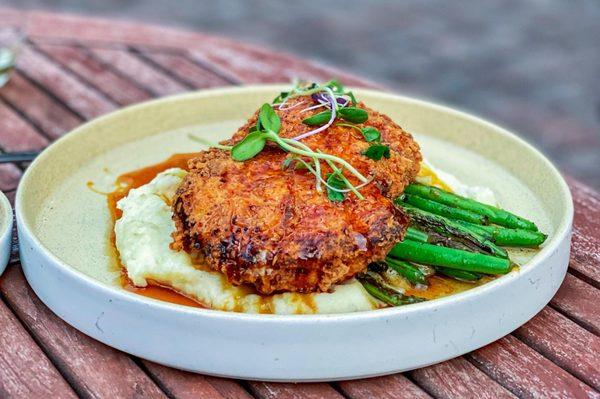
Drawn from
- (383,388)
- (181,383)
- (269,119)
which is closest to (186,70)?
(269,119)

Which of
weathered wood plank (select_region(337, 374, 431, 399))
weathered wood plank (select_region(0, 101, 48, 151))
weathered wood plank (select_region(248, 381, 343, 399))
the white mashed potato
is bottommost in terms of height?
weathered wood plank (select_region(0, 101, 48, 151))

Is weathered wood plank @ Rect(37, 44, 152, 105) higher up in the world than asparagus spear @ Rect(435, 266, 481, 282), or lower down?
lower down

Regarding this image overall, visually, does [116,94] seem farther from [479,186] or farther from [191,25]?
[191,25]

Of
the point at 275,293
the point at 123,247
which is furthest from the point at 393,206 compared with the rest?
the point at 123,247

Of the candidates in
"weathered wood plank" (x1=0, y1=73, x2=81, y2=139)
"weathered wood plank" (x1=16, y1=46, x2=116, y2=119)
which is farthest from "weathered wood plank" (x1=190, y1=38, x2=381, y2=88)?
"weathered wood plank" (x1=0, y1=73, x2=81, y2=139)

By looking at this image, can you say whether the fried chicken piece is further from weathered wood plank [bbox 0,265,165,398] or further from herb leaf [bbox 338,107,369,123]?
weathered wood plank [bbox 0,265,165,398]
